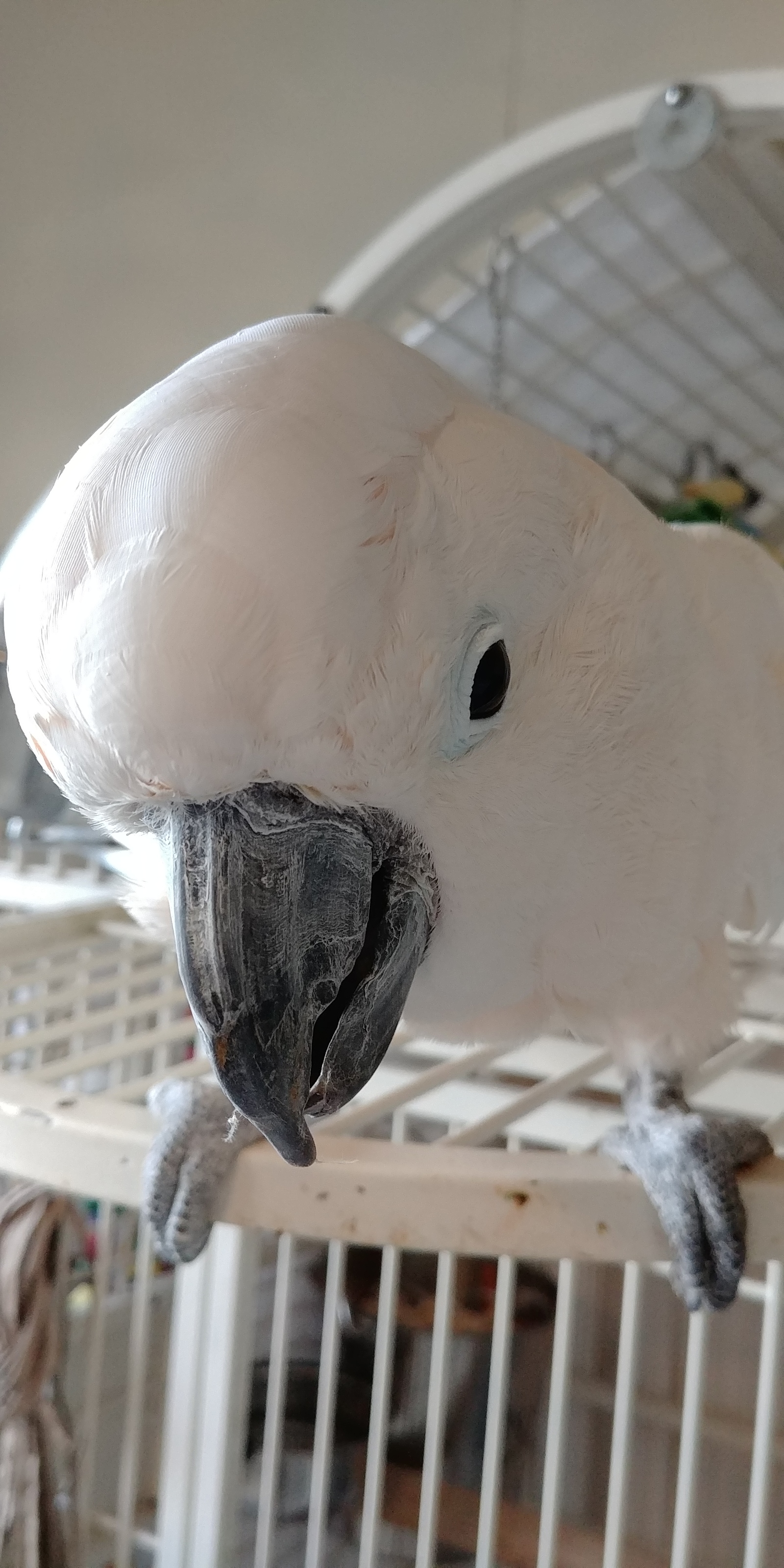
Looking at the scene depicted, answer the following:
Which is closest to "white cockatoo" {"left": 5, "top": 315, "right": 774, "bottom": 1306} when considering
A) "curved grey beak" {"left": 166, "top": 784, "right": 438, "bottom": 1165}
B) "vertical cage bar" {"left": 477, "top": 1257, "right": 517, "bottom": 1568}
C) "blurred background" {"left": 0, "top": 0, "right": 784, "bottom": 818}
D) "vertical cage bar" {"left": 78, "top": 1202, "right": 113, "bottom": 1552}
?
"curved grey beak" {"left": 166, "top": 784, "right": 438, "bottom": 1165}

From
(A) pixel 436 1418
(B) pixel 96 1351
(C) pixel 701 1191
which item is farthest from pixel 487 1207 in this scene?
(B) pixel 96 1351

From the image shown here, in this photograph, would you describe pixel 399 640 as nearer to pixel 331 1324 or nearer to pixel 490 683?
pixel 490 683

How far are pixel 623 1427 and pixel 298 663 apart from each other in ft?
2.31

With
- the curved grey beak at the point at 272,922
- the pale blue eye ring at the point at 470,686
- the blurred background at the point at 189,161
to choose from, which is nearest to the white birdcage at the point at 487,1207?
the curved grey beak at the point at 272,922

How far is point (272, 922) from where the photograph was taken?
501 mm

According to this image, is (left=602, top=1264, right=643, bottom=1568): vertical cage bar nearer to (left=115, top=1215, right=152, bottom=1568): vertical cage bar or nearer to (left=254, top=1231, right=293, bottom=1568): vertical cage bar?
(left=254, top=1231, right=293, bottom=1568): vertical cage bar

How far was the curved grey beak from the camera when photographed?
498 mm

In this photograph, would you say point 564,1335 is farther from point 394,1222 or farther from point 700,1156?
point 394,1222

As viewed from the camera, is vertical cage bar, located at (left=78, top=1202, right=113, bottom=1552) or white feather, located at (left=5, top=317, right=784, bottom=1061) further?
vertical cage bar, located at (left=78, top=1202, right=113, bottom=1552)

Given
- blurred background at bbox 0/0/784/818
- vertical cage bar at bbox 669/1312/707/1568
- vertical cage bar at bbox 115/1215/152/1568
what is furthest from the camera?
blurred background at bbox 0/0/784/818

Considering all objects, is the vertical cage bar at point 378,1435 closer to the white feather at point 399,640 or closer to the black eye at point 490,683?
the white feather at point 399,640

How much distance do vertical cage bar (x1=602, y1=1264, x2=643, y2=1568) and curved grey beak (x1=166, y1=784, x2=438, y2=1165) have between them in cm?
44

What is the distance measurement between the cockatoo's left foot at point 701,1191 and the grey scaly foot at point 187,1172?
0.26 meters

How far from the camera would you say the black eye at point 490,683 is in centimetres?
54
